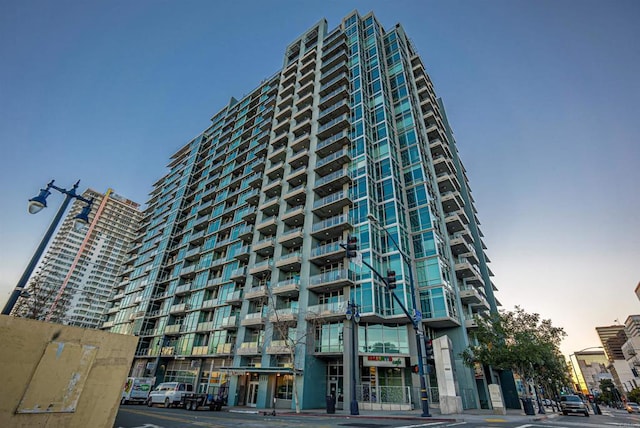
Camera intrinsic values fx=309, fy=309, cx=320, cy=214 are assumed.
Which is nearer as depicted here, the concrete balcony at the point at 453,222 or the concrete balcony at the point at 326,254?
the concrete balcony at the point at 326,254

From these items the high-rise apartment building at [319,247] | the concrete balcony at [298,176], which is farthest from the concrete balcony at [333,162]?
the concrete balcony at [298,176]

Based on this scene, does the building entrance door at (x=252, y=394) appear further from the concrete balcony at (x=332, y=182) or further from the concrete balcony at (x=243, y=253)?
the concrete balcony at (x=332, y=182)

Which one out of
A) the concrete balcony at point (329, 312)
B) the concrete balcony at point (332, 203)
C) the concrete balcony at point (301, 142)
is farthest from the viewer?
the concrete balcony at point (301, 142)

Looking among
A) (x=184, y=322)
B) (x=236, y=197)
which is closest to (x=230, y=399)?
(x=184, y=322)

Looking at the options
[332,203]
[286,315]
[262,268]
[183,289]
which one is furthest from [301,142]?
[183,289]

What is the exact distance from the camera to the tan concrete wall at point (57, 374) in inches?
175

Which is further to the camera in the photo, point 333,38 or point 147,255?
point 147,255

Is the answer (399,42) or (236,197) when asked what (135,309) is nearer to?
(236,197)

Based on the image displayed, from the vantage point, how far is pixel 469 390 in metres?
28.7

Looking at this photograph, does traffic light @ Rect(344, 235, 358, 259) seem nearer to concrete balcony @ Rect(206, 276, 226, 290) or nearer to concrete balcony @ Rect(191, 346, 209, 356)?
concrete balcony @ Rect(206, 276, 226, 290)

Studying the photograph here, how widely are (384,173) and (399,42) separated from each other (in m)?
29.2

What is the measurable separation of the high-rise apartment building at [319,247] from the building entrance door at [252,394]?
0.45 feet

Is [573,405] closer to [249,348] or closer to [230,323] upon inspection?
[249,348]

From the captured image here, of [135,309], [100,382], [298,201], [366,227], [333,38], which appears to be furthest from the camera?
[135,309]
